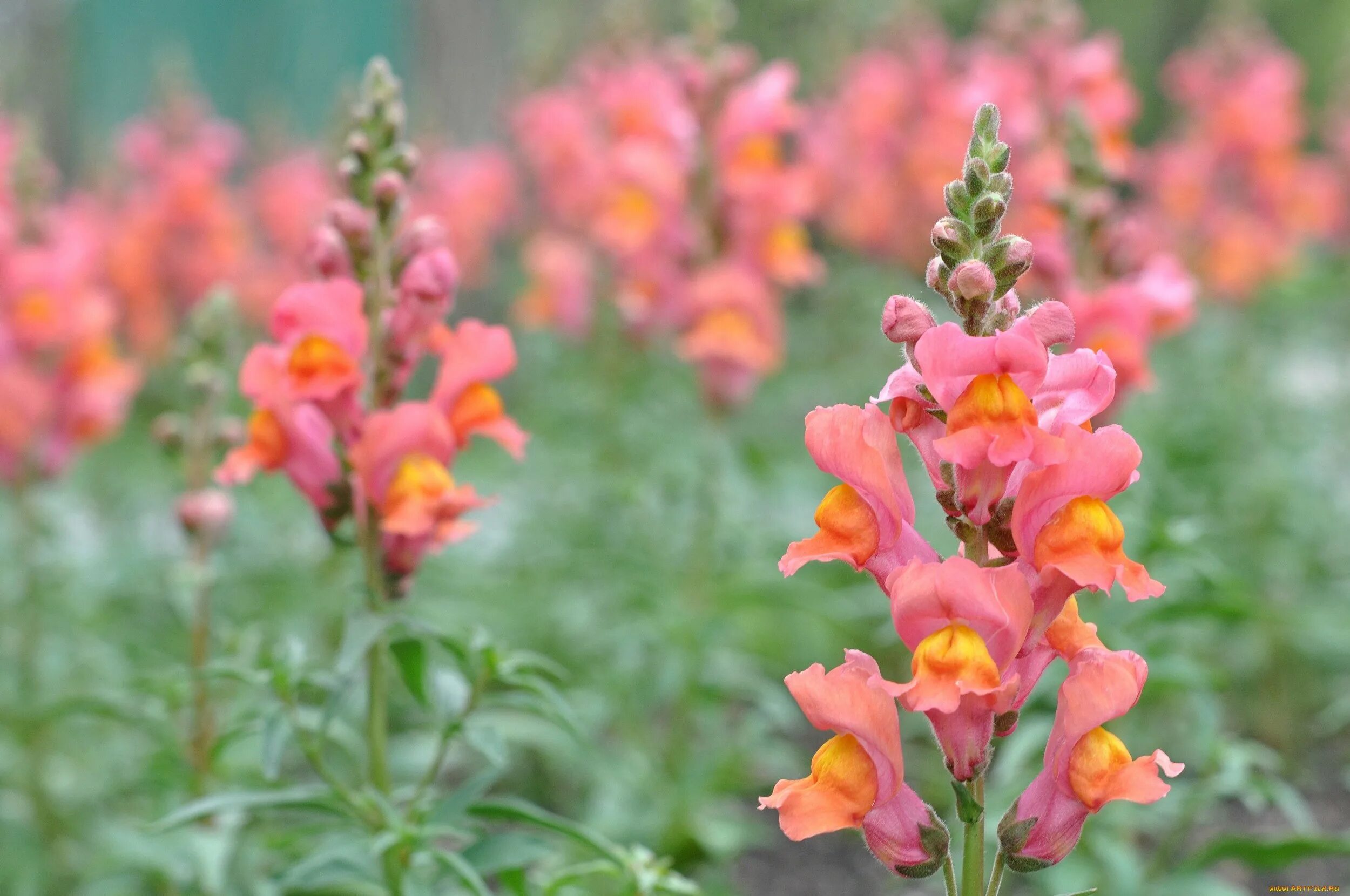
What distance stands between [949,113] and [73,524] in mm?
4369

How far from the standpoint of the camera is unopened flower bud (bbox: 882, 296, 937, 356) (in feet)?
4.75

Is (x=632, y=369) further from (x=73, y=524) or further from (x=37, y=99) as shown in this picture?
(x=37, y=99)

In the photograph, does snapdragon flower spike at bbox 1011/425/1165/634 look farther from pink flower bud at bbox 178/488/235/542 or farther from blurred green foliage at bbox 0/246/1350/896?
pink flower bud at bbox 178/488/235/542

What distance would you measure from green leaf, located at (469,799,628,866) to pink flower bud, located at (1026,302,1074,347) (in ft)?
3.23

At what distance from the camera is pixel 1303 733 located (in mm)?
4562

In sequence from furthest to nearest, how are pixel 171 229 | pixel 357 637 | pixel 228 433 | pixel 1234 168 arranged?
pixel 1234 168 → pixel 171 229 → pixel 228 433 → pixel 357 637

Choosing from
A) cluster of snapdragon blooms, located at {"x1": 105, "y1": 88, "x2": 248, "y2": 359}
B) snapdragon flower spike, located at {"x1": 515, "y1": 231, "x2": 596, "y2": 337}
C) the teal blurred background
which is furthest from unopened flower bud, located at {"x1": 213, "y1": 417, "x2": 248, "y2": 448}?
the teal blurred background

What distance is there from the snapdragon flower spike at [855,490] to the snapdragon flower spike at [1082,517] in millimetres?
141

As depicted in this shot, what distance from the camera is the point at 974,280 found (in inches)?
53.4

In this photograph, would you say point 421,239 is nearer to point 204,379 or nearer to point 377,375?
point 377,375

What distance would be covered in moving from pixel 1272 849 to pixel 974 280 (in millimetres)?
1366

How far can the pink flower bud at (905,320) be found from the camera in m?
1.45

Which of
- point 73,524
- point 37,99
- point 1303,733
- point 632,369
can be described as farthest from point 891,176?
point 37,99

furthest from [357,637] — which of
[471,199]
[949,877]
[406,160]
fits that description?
[471,199]
